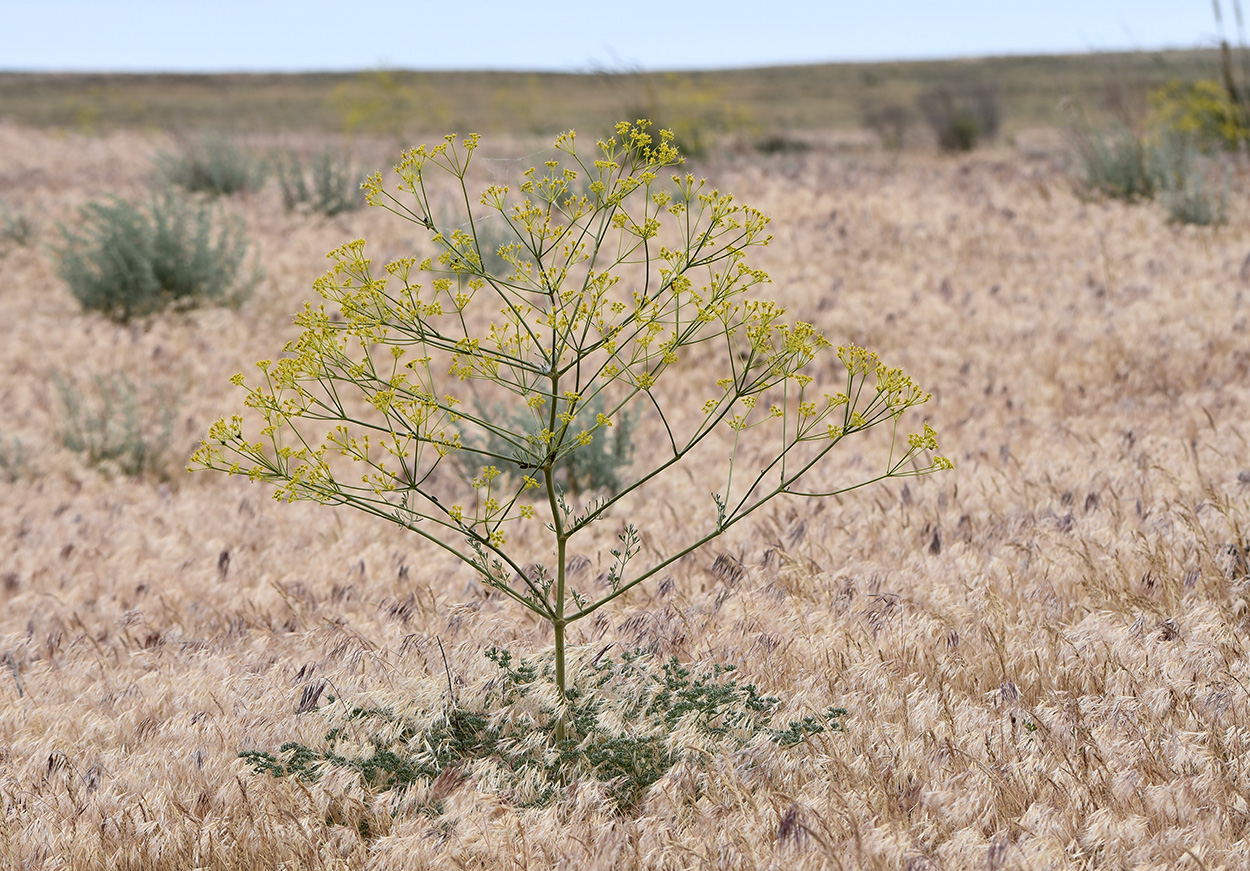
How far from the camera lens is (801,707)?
10.6 ft

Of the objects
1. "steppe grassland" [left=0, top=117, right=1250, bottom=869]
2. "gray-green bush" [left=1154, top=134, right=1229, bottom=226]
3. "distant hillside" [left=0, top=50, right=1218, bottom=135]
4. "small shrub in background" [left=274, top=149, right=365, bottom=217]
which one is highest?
"distant hillside" [left=0, top=50, right=1218, bottom=135]

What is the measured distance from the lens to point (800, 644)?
365 centimetres

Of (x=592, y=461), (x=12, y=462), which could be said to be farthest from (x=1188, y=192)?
(x=12, y=462)

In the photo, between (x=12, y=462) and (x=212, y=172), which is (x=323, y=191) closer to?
(x=212, y=172)

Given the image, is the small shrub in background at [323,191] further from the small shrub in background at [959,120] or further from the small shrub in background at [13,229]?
the small shrub in background at [959,120]

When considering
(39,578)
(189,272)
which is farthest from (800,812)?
(189,272)

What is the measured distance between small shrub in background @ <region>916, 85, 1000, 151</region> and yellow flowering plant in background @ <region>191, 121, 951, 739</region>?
14252mm

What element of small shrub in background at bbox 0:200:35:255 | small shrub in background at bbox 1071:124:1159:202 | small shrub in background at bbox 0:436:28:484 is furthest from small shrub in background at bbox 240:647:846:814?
small shrub in background at bbox 1071:124:1159:202

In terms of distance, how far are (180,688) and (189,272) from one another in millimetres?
7499

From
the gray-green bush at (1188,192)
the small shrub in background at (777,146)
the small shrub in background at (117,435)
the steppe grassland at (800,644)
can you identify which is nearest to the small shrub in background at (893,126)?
the small shrub in background at (777,146)

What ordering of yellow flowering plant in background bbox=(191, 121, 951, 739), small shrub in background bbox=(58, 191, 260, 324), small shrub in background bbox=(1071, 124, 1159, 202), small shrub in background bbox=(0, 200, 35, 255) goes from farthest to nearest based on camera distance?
small shrub in background bbox=(1071, 124, 1159, 202) < small shrub in background bbox=(0, 200, 35, 255) < small shrub in background bbox=(58, 191, 260, 324) < yellow flowering plant in background bbox=(191, 121, 951, 739)

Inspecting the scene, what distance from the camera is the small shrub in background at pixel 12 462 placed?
6.75m

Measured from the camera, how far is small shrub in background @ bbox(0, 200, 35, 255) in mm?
12289

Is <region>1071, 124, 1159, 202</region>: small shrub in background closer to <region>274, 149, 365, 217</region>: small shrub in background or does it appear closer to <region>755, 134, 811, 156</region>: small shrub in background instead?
<region>274, 149, 365, 217</region>: small shrub in background
